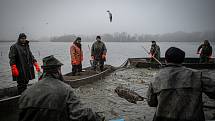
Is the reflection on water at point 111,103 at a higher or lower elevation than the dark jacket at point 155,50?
lower

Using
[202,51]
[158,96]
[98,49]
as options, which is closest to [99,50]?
[98,49]

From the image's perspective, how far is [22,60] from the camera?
26.3 feet

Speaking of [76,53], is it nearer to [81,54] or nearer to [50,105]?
[81,54]

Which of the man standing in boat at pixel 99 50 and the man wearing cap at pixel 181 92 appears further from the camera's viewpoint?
the man standing in boat at pixel 99 50

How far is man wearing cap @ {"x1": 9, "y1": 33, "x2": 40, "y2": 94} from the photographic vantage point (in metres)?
7.71

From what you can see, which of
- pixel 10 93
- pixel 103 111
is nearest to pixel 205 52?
pixel 103 111

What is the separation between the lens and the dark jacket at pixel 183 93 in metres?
3.24

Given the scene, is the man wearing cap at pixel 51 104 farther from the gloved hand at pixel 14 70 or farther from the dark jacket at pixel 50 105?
the gloved hand at pixel 14 70

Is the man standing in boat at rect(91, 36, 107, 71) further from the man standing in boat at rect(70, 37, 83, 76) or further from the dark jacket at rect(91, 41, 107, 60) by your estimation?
the man standing in boat at rect(70, 37, 83, 76)

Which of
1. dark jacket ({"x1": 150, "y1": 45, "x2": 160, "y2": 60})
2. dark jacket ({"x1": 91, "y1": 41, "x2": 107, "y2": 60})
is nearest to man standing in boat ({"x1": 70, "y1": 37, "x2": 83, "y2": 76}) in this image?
dark jacket ({"x1": 91, "y1": 41, "x2": 107, "y2": 60})

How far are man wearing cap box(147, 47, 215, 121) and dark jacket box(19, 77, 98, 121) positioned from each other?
1.14 meters

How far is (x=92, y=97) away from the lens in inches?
377

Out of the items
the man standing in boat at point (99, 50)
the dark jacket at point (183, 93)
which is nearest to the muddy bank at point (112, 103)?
the man standing in boat at point (99, 50)

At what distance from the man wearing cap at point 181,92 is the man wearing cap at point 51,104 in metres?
1.12
